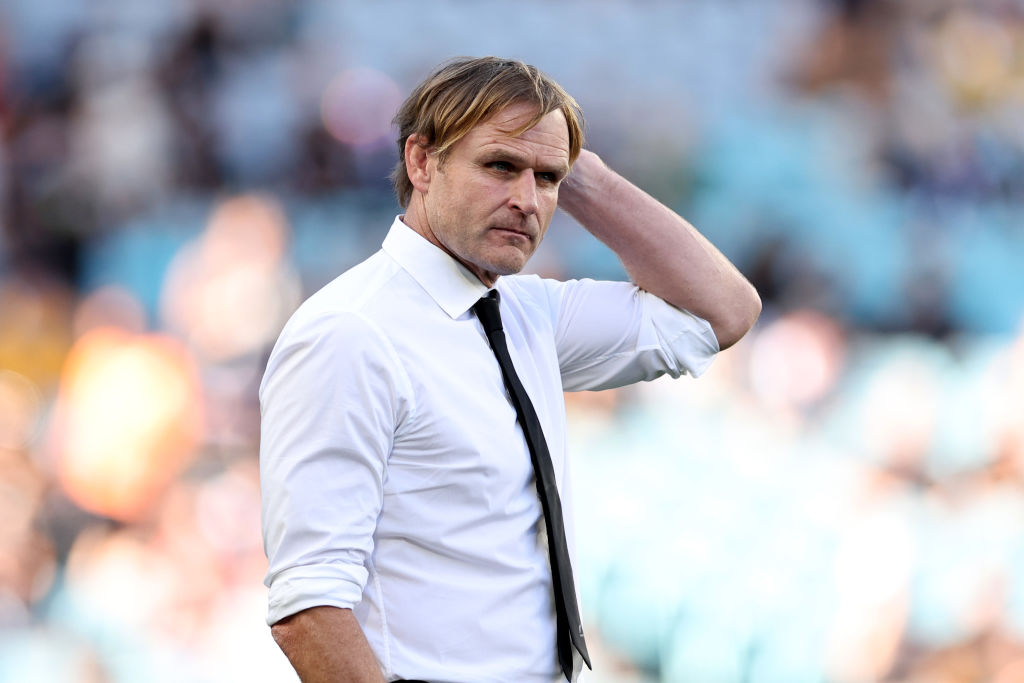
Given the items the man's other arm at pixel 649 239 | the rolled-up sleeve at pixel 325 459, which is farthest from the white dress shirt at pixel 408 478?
the man's other arm at pixel 649 239

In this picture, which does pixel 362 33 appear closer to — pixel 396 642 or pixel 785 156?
pixel 785 156

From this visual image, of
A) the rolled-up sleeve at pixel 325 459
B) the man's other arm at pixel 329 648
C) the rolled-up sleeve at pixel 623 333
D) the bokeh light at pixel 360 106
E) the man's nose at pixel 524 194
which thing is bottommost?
the man's other arm at pixel 329 648

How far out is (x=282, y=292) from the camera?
12.9 ft

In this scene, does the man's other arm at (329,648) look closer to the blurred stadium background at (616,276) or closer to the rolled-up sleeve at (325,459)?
the rolled-up sleeve at (325,459)

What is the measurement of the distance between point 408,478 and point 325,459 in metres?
0.10

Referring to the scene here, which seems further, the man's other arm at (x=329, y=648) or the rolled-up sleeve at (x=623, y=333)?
the rolled-up sleeve at (x=623, y=333)

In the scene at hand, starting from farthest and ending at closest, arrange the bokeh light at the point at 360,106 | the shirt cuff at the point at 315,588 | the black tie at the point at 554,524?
1. the bokeh light at the point at 360,106
2. the black tie at the point at 554,524
3. the shirt cuff at the point at 315,588

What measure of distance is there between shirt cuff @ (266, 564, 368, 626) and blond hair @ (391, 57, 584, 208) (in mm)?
495

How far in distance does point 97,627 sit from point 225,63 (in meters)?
1.95

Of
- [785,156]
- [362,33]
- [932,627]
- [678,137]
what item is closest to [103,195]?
[362,33]

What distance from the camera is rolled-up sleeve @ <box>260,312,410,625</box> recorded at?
1204mm

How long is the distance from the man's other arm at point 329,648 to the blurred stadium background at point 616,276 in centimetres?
232

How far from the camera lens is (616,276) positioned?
4203 millimetres

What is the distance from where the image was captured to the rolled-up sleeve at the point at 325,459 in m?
1.20
